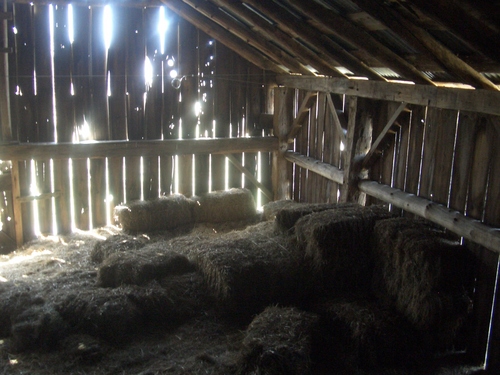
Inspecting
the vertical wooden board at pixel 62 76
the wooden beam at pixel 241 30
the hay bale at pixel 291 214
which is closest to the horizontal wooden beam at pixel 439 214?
the hay bale at pixel 291 214

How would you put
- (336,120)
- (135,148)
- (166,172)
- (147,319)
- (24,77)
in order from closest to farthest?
(147,319), (336,120), (24,77), (135,148), (166,172)

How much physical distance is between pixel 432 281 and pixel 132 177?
587cm

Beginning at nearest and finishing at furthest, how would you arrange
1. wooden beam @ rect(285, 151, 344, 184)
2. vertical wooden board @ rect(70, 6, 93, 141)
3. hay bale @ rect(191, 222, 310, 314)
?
hay bale @ rect(191, 222, 310, 314) → wooden beam @ rect(285, 151, 344, 184) → vertical wooden board @ rect(70, 6, 93, 141)

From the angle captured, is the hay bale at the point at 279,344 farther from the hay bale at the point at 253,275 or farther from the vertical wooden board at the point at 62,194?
the vertical wooden board at the point at 62,194

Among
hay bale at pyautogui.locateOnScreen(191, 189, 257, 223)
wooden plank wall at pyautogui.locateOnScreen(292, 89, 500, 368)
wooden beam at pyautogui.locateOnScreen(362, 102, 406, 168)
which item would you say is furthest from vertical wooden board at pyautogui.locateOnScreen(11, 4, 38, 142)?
wooden beam at pyautogui.locateOnScreen(362, 102, 406, 168)

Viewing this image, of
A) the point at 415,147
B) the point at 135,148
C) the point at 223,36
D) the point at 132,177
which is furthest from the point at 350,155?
the point at 132,177

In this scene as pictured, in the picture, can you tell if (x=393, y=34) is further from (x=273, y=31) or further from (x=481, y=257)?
(x=481, y=257)

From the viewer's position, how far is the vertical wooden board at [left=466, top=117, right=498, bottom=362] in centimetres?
481

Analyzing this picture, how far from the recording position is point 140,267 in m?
5.75

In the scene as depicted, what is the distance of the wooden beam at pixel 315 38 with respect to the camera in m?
5.88

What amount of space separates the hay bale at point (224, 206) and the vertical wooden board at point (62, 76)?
2470 millimetres

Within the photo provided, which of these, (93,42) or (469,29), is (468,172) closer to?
(469,29)

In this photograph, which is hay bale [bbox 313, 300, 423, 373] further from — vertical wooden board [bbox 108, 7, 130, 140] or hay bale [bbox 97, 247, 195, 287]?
vertical wooden board [bbox 108, 7, 130, 140]

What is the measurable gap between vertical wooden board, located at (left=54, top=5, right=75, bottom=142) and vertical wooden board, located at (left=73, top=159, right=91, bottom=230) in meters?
0.49
